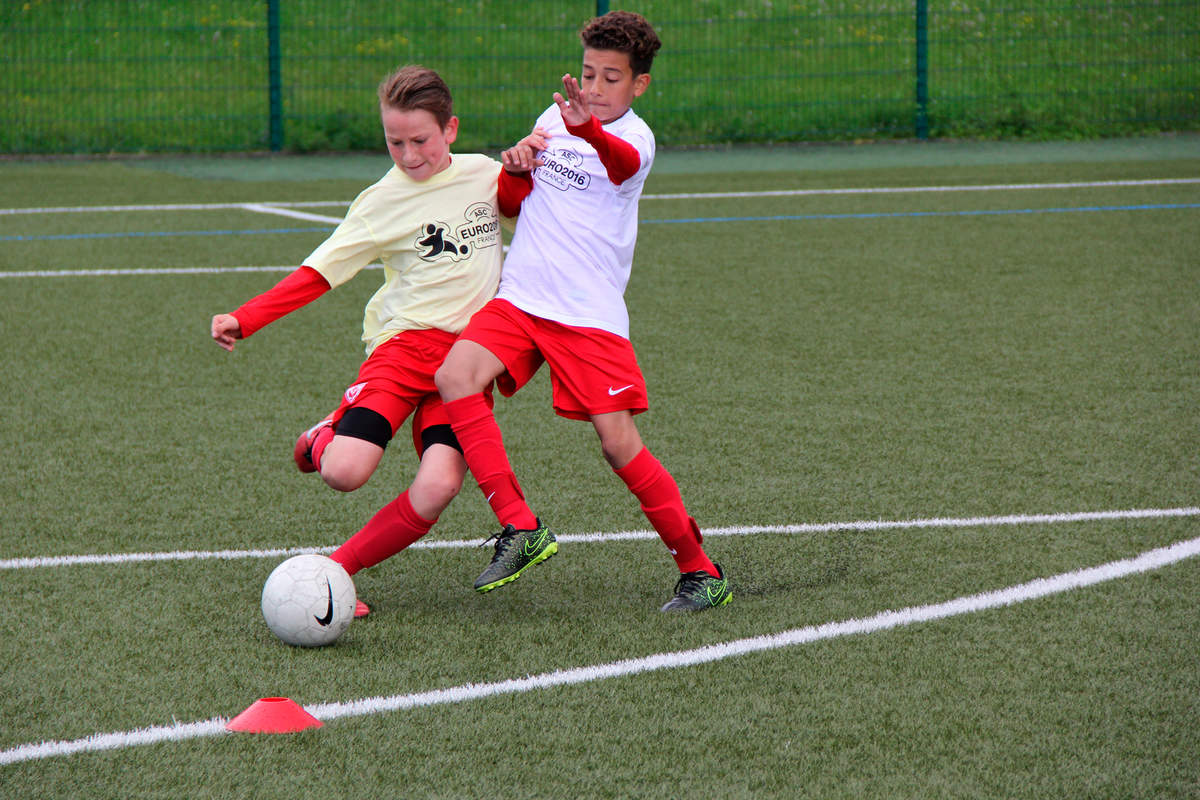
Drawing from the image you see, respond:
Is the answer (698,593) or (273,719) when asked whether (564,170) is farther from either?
(273,719)

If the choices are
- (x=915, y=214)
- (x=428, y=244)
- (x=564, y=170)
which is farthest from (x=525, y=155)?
(x=915, y=214)

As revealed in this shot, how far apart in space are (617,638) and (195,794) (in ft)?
3.92

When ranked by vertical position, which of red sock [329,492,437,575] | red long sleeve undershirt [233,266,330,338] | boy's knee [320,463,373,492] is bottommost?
red sock [329,492,437,575]

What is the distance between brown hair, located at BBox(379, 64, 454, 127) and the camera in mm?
3898

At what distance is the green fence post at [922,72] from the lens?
573 inches

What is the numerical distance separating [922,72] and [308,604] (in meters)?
12.4

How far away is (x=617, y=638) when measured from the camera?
3635 mm

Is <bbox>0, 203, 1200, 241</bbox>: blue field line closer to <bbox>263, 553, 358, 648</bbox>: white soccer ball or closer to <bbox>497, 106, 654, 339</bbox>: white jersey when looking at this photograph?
<bbox>497, 106, 654, 339</bbox>: white jersey

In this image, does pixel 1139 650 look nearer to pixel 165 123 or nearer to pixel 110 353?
pixel 110 353

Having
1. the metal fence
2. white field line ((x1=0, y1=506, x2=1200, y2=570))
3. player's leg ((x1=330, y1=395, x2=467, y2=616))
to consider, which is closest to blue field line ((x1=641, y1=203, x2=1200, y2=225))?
the metal fence

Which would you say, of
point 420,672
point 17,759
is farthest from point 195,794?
point 420,672

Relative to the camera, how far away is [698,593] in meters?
3.82

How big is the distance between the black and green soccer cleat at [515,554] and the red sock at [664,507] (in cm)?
29

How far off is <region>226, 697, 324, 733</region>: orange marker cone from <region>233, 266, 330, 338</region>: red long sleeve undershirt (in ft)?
3.50
